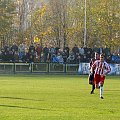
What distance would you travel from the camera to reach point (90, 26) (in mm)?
70000

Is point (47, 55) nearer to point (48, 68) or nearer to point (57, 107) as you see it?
point (48, 68)

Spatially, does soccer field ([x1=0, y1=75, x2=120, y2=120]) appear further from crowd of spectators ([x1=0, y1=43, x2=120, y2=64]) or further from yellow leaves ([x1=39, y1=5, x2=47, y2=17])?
yellow leaves ([x1=39, y1=5, x2=47, y2=17])

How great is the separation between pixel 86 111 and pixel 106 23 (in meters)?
51.2

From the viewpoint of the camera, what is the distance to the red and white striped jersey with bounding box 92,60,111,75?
25.7 meters

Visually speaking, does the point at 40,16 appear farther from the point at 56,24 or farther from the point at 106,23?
the point at 106,23

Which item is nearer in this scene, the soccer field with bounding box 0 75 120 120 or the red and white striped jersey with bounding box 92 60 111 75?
the soccer field with bounding box 0 75 120 120

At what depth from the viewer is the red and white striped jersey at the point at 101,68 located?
2565 cm

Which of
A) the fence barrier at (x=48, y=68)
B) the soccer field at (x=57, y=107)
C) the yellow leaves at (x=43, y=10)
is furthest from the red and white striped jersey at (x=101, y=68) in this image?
the yellow leaves at (x=43, y=10)

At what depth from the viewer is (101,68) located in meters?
25.8

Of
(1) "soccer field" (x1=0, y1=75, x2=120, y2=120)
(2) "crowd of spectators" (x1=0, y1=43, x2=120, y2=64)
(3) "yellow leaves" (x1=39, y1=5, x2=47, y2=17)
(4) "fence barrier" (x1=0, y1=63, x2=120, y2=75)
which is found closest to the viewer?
(1) "soccer field" (x1=0, y1=75, x2=120, y2=120)

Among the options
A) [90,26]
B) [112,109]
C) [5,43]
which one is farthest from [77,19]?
[112,109]

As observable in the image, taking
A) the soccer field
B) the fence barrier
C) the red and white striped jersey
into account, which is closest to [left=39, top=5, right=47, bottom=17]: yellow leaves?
the fence barrier

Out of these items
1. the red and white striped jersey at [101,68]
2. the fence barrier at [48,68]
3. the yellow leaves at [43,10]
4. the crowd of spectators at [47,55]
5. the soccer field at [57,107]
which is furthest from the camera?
the yellow leaves at [43,10]

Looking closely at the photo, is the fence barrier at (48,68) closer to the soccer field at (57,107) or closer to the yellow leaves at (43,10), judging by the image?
the yellow leaves at (43,10)
